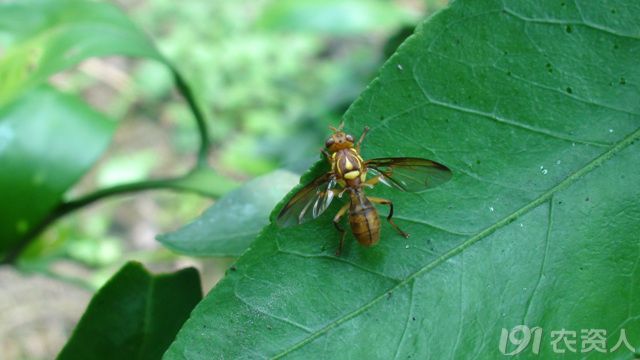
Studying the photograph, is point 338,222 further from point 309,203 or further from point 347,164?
point 347,164

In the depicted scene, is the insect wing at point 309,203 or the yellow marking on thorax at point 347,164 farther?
the yellow marking on thorax at point 347,164

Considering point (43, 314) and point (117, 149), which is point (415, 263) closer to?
point (43, 314)

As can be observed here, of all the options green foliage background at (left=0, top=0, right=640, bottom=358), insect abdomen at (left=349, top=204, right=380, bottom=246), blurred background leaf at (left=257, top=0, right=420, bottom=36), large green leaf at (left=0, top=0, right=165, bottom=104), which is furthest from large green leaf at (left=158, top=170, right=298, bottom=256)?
blurred background leaf at (left=257, top=0, right=420, bottom=36)

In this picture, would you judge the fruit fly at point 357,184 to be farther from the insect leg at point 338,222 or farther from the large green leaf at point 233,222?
the large green leaf at point 233,222

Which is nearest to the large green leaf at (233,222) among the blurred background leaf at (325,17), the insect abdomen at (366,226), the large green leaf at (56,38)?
the insect abdomen at (366,226)

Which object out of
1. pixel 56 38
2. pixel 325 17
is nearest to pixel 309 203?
pixel 56 38

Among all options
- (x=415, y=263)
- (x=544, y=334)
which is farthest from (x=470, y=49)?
(x=544, y=334)
